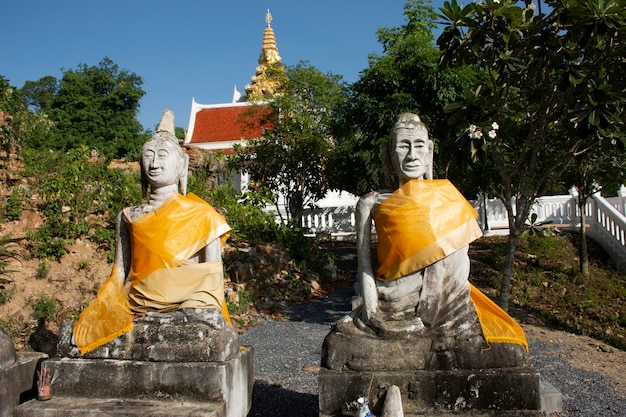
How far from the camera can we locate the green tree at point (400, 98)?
11.2 metres

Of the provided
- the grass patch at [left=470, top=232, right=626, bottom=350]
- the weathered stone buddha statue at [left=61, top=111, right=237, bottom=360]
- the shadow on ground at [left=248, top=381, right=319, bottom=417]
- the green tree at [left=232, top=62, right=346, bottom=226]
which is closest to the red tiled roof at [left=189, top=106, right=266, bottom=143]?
the green tree at [left=232, top=62, right=346, bottom=226]

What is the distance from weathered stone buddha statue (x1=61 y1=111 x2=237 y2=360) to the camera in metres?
3.76

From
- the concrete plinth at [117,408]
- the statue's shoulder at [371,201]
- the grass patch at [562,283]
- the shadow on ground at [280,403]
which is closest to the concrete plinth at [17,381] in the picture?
the concrete plinth at [117,408]

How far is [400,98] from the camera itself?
444 inches

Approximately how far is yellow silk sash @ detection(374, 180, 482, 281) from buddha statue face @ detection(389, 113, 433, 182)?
83 millimetres

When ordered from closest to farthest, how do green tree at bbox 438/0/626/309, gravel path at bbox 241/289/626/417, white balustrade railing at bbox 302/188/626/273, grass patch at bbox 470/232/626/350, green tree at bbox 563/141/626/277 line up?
gravel path at bbox 241/289/626/417 < green tree at bbox 438/0/626/309 < grass patch at bbox 470/232/626/350 < green tree at bbox 563/141/626/277 < white balustrade railing at bbox 302/188/626/273

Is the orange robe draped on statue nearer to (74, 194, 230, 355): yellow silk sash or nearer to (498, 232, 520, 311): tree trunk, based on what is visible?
(74, 194, 230, 355): yellow silk sash

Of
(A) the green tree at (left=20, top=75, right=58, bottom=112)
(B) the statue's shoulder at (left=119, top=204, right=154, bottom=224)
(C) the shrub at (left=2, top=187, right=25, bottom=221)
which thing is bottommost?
(B) the statue's shoulder at (left=119, top=204, right=154, bottom=224)

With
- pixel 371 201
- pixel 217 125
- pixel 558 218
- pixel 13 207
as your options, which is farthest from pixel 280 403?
pixel 217 125

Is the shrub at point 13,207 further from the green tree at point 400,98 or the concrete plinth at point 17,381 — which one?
the green tree at point 400,98

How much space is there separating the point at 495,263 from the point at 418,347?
9.57 m

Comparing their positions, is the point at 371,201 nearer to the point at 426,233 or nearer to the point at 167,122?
the point at 426,233

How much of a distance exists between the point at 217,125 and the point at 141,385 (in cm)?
2531

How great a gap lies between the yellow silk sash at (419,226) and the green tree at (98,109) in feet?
73.9
